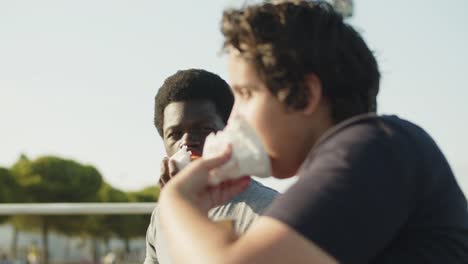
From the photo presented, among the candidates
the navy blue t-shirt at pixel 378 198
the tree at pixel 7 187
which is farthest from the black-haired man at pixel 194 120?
the tree at pixel 7 187

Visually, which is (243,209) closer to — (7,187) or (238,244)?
(238,244)

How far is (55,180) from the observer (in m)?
51.5

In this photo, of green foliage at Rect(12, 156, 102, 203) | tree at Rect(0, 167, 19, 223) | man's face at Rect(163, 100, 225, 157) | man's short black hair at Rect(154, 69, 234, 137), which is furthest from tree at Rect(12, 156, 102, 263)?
man's face at Rect(163, 100, 225, 157)

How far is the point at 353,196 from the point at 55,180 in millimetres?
51231

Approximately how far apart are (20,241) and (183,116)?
2407 inches

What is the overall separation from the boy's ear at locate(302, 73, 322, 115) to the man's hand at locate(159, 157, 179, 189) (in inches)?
41.6

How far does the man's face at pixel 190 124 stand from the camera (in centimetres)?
335

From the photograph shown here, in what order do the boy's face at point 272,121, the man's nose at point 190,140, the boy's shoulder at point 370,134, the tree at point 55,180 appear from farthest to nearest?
1. the tree at point 55,180
2. the man's nose at point 190,140
3. the boy's face at point 272,121
4. the boy's shoulder at point 370,134

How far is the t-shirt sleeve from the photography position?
1454 mm

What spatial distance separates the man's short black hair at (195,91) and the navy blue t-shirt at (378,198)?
188 centimetres

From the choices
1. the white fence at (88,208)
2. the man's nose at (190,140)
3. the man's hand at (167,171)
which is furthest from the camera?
the white fence at (88,208)

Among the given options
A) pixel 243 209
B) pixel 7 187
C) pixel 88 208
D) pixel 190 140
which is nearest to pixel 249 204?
pixel 243 209

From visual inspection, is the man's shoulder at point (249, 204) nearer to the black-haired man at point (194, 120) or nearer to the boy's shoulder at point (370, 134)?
the black-haired man at point (194, 120)

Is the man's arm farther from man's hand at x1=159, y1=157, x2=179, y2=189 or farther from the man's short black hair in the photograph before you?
the man's short black hair
